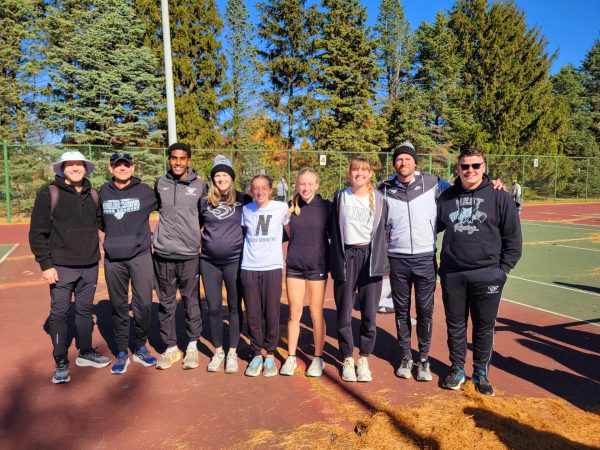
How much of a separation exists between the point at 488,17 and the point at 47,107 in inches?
1383

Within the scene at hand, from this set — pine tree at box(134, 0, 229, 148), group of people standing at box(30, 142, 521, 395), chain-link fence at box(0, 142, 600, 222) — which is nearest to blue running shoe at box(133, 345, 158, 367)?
group of people standing at box(30, 142, 521, 395)

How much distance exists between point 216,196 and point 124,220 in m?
0.88

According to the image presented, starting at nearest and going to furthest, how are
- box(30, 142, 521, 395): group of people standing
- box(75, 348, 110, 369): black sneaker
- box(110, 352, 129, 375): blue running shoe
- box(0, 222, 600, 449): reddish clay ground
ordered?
box(0, 222, 600, 449): reddish clay ground
box(30, 142, 521, 395): group of people standing
box(110, 352, 129, 375): blue running shoe
box(75, 348, 110, 369): black sneaker

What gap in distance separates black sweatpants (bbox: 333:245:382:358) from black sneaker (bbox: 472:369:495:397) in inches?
37.1

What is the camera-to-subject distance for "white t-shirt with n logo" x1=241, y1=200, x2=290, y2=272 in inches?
164

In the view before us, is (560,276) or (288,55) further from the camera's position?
(288,55)

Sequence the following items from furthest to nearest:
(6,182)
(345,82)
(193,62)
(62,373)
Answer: (345,82) < (193,62) < (6,182) < (62,373)

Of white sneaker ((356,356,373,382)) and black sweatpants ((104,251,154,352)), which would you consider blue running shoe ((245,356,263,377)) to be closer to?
white sneaker ((356,356,373,382))

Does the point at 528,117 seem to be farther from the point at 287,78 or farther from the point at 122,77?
the point at 122,77

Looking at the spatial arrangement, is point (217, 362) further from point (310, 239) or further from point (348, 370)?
point (310, 239)

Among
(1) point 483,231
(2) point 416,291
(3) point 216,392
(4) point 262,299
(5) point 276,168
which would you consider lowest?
(3) point 216,392

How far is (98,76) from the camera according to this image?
79.2 ft

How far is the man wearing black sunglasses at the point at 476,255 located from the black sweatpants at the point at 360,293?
25.5 inches

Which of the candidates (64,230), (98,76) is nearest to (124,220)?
(64,230)
